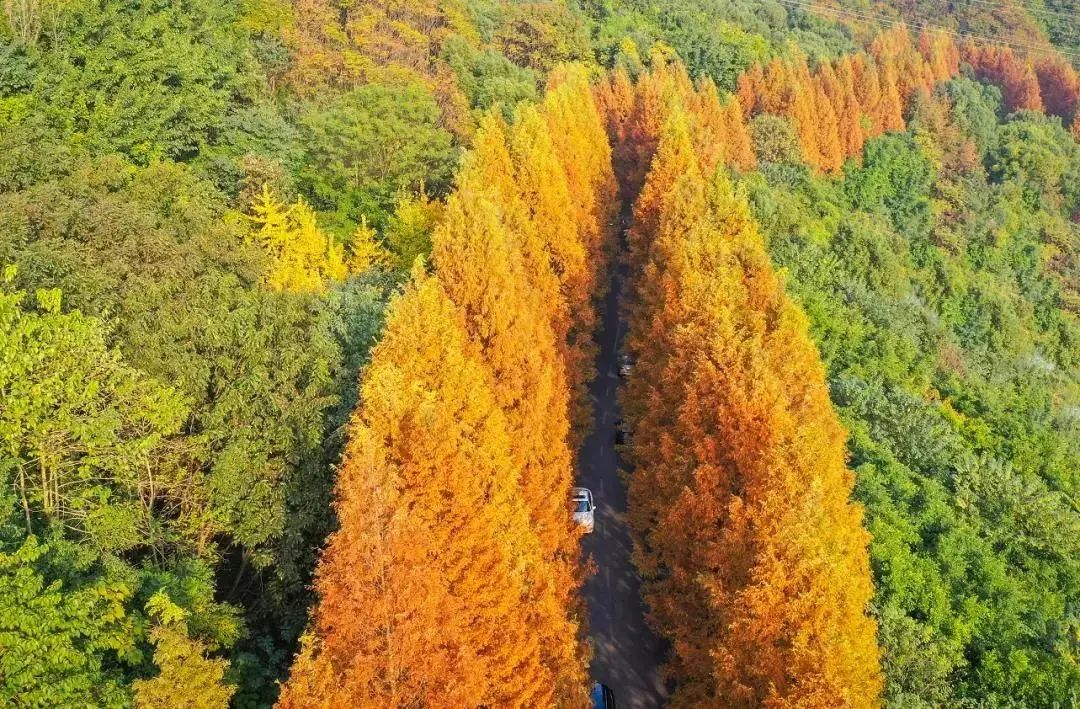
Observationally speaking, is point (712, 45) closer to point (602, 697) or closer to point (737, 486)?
point (737, 486)

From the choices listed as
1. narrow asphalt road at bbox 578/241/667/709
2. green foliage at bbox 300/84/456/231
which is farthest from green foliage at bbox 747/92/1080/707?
green foliage at bbox 300/84/456/231

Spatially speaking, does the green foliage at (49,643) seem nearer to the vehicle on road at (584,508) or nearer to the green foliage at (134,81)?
the vehicle on road at (584,508)

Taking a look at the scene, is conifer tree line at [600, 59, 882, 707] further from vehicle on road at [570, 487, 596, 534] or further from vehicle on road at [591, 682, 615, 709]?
vehicle on road at [591, 682, 615, 709]

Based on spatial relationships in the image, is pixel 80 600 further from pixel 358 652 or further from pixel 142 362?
pixel 142 362

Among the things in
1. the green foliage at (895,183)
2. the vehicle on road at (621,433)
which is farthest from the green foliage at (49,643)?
the green foliage at (895,183)

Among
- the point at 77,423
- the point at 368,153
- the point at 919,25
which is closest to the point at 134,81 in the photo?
the point at 368,153
